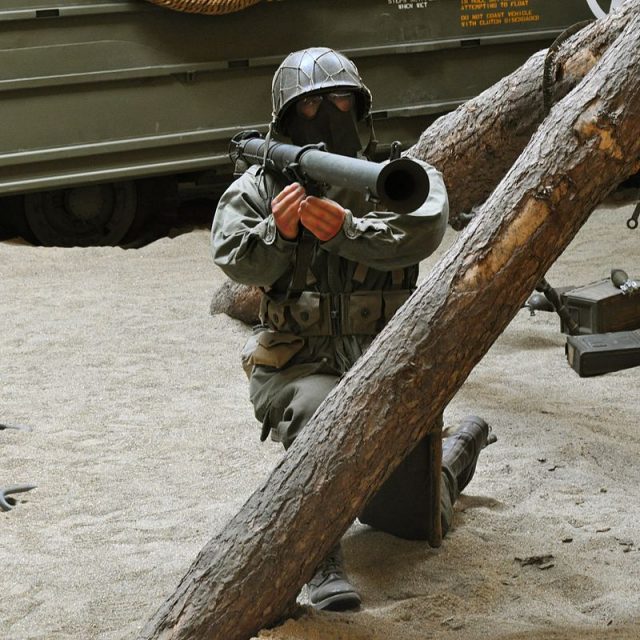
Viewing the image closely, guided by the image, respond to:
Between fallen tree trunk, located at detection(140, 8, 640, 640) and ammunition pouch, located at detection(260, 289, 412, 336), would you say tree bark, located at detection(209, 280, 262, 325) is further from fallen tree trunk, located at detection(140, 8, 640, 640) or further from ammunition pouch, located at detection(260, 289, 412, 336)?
fallen tree trunk, located at detection(140, 8, 640, 640)

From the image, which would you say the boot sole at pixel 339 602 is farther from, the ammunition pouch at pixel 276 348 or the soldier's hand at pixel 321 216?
the soldier's hand at pixel 321 216

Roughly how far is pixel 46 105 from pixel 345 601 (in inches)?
220

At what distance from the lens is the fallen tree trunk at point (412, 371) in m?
2.68

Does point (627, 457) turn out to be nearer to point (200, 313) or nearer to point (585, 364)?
point (585, 364)

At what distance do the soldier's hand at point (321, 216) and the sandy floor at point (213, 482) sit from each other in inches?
39.3

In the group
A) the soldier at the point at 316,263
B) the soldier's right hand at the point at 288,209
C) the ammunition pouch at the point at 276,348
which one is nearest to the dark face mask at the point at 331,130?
the soldier at the point at 316,263

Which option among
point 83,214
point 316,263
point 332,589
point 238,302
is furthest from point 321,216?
point 83,214

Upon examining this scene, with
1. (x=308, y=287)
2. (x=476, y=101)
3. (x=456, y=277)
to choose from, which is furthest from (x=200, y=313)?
(x=456, y=277)

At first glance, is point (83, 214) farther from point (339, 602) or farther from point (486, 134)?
point (339, 602)

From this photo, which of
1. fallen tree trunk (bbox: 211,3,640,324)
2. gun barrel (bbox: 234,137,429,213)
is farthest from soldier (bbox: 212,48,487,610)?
fallen tree trunk (bbox: 211,3,640,324)

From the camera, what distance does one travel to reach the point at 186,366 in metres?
5.72

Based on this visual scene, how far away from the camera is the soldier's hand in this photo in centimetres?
296

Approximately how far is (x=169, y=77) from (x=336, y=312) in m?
5.16

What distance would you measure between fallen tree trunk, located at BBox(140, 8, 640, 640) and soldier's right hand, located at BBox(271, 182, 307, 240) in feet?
1.33
